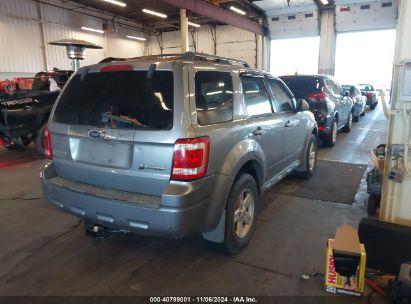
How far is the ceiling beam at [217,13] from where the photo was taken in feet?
44.2

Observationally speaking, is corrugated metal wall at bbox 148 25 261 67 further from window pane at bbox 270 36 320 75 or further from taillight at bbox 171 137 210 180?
taillight at bbox 171 137 210 180

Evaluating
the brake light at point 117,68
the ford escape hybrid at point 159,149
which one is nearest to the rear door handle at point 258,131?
the ford escape hybrid at point 159,149

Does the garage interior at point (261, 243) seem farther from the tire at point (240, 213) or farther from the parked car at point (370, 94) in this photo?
the parked car at point (370, 94)

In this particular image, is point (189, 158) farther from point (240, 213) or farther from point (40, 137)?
point (40, 137)

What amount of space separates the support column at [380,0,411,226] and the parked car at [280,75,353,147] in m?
4.57

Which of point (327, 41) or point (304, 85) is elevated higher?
point (327, 41)

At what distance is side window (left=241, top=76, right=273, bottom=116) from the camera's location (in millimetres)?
3107

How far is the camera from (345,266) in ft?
7.58

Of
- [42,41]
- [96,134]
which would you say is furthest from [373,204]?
[42,41]

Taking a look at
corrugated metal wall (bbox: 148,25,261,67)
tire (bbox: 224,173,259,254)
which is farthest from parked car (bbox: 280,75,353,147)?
corrugated metal wall (bbox: 148,25,261,67)

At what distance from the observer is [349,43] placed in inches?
752

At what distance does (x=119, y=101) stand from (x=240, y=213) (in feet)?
4.74

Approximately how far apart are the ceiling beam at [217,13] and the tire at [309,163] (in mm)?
9585

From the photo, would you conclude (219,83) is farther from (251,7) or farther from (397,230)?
(251,7)
